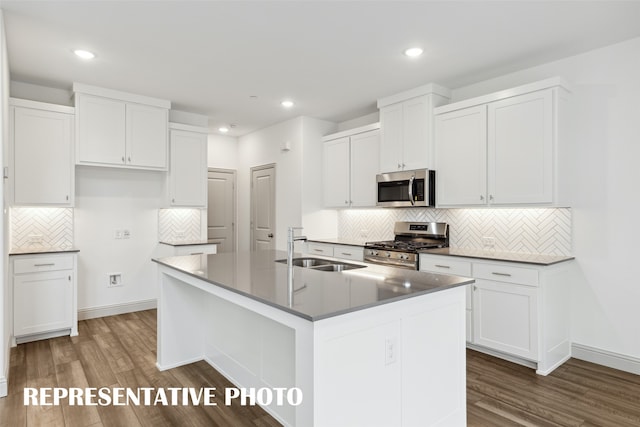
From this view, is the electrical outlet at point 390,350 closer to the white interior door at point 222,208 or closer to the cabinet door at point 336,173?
the cabinet door at point 336,173

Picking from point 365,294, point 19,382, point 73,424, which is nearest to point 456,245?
point 365,294

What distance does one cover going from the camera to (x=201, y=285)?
2371 millimetres

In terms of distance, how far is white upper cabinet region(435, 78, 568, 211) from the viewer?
10.5ft

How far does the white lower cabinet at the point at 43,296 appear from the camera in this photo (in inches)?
142

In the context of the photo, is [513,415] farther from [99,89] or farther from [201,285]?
[99,89]

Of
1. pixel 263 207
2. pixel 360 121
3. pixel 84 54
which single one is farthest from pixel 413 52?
pixel 263 207

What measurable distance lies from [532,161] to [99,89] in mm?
4510

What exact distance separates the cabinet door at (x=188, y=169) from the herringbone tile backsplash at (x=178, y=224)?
11.6 inches

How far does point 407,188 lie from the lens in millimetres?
4207

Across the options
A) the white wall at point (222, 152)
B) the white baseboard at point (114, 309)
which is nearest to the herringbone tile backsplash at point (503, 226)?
the white wall at point (222, 152)

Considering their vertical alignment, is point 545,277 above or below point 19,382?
above

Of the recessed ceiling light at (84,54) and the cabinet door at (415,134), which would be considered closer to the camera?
the recessed ceiling light at (84,54)

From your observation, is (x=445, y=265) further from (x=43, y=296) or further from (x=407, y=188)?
(x=43, y=296)

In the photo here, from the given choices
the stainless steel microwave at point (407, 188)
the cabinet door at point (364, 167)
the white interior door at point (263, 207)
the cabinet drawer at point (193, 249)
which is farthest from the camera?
the white interior door at point (263, 207)
